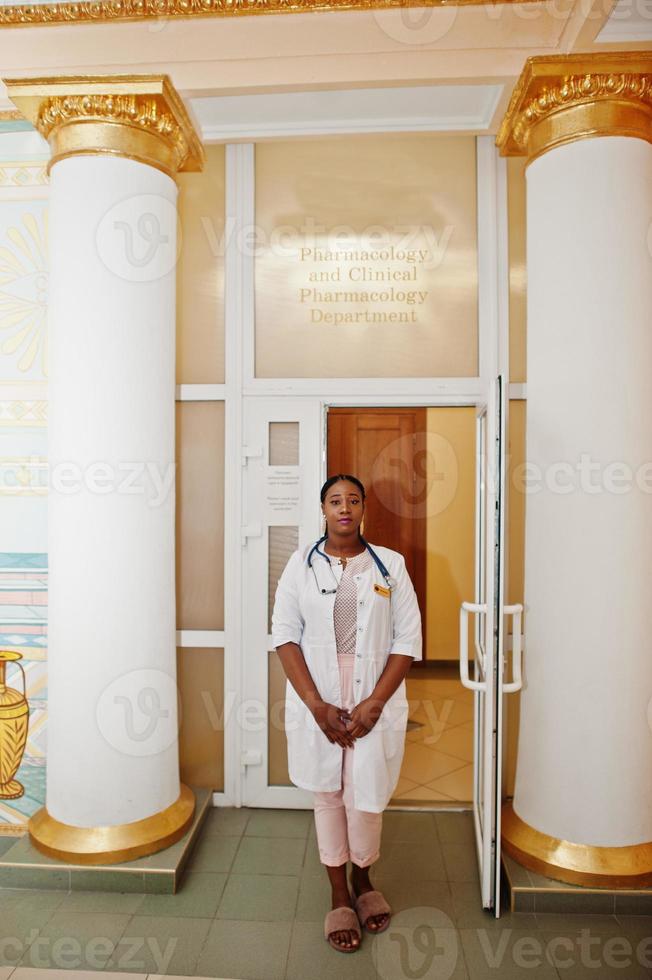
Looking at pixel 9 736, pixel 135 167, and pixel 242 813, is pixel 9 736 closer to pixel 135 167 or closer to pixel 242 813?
pixel 242 813

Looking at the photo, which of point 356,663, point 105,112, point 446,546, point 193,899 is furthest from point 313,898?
point 446,546

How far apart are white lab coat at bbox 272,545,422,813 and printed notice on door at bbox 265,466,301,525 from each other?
0.81 m

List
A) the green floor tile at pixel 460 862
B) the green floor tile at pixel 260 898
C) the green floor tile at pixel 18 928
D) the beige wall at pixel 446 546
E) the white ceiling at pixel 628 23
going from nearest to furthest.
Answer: the green floor tile at pixel 18 928
the green floor tile at pixel 260 898
the white ceiling at pixel 628 23
the green floor tile at pixel 460 862
the beige wall at pixel 446 546

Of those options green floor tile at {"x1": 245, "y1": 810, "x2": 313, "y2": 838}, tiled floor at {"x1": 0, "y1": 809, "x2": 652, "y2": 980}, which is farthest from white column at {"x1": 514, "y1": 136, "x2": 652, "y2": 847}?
green floor tile at {"x1": 245, "y1": 810, "x2": 313, "y2": 838}

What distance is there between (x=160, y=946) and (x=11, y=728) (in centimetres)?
131

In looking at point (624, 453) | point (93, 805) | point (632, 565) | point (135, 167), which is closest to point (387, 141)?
point (135, 167)

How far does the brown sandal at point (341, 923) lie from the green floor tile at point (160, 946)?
438 millimetres

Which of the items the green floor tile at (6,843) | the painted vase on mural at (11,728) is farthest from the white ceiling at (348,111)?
the green floor tile at (6,843)

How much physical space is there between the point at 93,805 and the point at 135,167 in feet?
8.39

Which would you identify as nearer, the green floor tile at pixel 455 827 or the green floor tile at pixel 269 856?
the green floor tile at pixel 269 856

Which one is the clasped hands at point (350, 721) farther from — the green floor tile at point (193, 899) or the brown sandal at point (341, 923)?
the green floor tile at point (193, 899)

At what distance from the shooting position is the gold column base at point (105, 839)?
2662mm

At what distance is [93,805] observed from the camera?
271cm

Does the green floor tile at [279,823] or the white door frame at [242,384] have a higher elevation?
→ the white door frame at [242,384]
